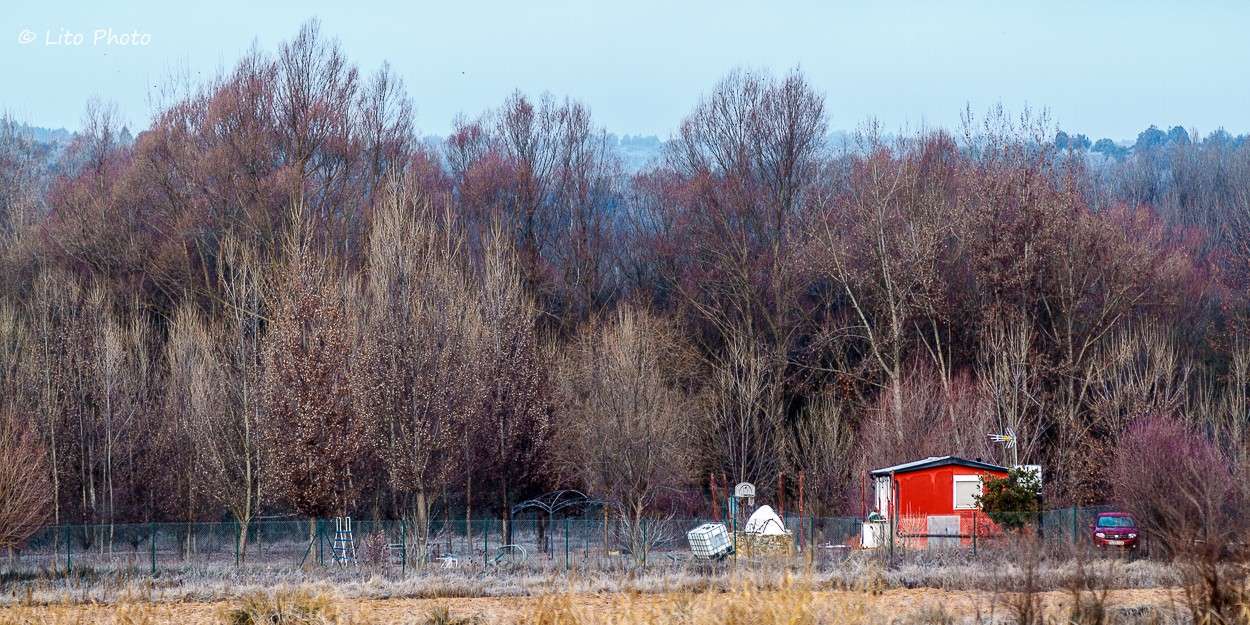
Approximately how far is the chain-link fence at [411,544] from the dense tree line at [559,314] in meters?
1.15

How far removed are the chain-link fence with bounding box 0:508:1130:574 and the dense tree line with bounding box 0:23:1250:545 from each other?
3.78 feet

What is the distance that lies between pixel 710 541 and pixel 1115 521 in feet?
34.1

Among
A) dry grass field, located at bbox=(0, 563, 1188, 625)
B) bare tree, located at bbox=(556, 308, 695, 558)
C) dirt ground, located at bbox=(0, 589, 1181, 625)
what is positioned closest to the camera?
dry grass field, located at bbox=(0, 563, 1188, 625)

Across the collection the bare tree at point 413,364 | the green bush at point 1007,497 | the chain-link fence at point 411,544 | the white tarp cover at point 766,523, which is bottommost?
the chain-link fence at point 411,544

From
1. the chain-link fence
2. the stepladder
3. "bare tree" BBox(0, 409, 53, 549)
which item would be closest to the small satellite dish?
the chain-link fence

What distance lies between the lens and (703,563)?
2525 cm

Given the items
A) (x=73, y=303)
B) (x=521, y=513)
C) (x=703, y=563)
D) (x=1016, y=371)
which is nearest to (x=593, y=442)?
(x=521, y=513)

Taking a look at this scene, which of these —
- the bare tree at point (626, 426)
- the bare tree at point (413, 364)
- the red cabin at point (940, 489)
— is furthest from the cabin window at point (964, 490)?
the bare tree at point (413, 364)

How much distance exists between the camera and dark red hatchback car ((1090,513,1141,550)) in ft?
93.0

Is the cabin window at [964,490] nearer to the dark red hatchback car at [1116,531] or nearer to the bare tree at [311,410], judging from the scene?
the dark red hatchback car at [1116,531]

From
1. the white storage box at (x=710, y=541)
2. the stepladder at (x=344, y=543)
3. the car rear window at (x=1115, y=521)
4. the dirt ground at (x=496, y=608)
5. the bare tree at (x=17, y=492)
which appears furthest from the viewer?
the car rear window at (x=1115, y=521)

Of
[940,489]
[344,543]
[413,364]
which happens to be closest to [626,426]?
[413,364]

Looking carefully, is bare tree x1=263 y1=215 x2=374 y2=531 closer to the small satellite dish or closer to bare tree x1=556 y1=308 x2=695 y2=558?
bare tree x1=556 y1=308 x2=695 y2=558

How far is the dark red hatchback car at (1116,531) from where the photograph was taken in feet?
93.0
